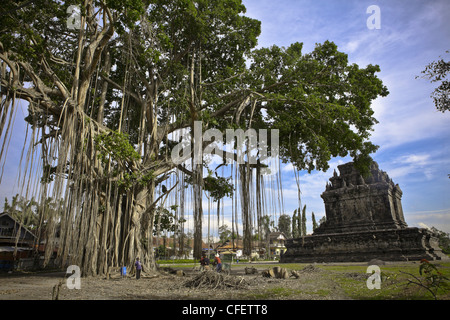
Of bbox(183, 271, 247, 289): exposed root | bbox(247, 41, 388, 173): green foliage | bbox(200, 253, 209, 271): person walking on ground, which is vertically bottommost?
bbox(183, 271, 247, 289): exposed root

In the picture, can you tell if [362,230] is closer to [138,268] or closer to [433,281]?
[433,281]

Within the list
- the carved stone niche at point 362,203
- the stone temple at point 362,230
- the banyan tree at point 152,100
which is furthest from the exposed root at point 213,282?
the carved stone niche at point 362,203

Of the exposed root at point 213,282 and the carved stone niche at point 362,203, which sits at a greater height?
the carved stone niche at point 362,203

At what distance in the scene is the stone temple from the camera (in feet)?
43.6

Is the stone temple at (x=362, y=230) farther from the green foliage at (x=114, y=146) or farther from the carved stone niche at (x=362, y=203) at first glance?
the green foliage at (x=114, y=146)

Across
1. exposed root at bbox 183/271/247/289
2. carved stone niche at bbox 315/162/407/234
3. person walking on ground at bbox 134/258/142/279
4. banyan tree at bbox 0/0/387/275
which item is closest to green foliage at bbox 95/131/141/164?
banyan tree at bbox 0/0/387/275

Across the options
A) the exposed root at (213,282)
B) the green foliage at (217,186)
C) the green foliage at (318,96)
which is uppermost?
the green foliage at (318,96)

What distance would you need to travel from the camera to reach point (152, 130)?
9078 millimetres

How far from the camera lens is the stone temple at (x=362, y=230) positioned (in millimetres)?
13297

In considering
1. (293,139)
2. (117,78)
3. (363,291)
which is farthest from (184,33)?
(363,291)

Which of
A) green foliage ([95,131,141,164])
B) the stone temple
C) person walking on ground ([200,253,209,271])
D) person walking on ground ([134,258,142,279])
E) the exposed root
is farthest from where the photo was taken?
the stone temple

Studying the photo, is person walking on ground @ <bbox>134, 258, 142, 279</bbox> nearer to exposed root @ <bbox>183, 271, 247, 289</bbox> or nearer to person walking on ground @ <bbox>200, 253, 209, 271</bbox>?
person walking on ground @ <bbox>200, 253, 209, 271</bbox>
